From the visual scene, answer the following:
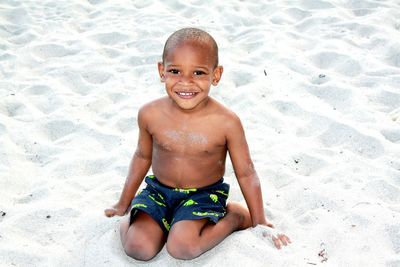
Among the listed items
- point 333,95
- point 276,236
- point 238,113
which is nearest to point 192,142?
point 276,236

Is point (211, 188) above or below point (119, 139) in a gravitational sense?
above

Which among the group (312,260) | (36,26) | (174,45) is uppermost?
(174,45)

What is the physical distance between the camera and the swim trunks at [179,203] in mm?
2197

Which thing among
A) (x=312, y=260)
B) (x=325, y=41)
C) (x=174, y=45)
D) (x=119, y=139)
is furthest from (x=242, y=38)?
(x=312, y=260)

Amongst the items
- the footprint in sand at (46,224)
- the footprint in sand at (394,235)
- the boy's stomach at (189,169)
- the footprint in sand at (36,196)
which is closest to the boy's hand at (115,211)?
the footprint in sand at (46,224)

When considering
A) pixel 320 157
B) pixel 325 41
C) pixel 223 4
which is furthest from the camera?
pixel 223 4

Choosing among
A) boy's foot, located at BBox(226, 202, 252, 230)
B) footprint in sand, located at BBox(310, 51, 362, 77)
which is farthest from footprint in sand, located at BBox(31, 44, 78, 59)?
boy's foot, located at BBox(226, 202, 252, 230)

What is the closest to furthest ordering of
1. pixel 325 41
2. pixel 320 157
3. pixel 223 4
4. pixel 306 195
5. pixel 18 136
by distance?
pixel 306 195 < pixel 320 157 < pixel 18 136 < pixel 325 41 < pixel 223 4

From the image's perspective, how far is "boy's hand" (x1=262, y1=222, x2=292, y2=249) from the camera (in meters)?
2.18

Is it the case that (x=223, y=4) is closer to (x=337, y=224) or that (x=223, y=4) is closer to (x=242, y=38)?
(x=242, y=38)

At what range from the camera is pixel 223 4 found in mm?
5188

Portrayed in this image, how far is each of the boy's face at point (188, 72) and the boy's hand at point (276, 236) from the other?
0.68m

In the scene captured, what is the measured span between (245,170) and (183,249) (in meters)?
0.48

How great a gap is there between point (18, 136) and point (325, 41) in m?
2.69
